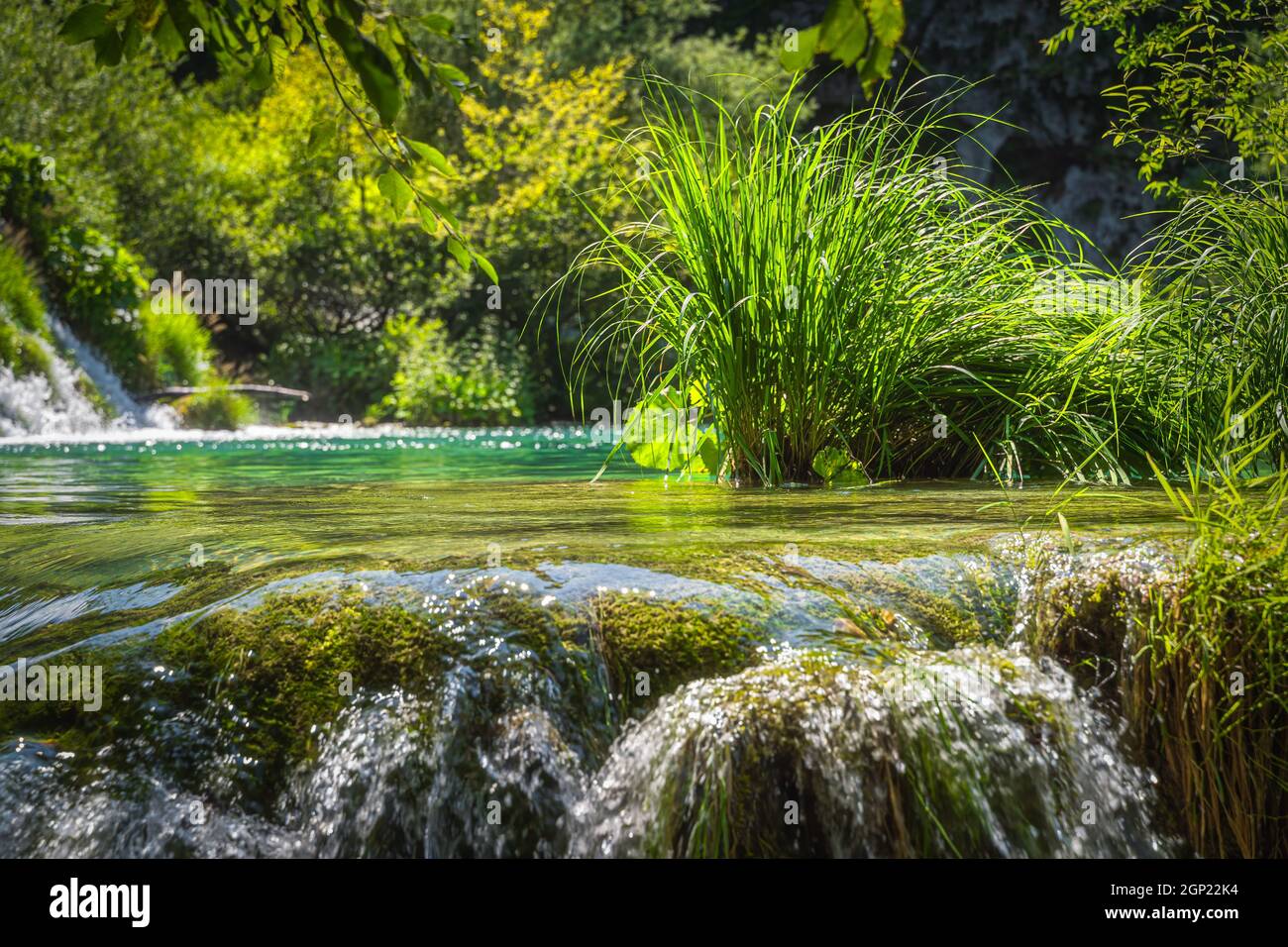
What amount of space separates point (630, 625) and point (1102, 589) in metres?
1.12

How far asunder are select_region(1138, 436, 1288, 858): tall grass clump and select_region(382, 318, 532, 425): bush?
14.9 metres

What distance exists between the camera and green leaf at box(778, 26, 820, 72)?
4.76 feet

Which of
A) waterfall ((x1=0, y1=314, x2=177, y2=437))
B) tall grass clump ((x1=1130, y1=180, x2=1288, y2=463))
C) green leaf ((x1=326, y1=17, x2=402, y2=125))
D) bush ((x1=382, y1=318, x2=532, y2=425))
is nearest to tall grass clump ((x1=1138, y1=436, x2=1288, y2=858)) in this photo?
tall grass clump ((x1=1130, y1=180, x2=1288, y2=463))

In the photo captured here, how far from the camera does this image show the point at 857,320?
4938 mm

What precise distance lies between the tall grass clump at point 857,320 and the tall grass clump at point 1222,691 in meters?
1.88

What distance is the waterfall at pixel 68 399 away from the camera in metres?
12.0

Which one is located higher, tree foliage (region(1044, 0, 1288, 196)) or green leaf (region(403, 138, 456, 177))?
tree foliage (region(1044, 0, 1288, 196))

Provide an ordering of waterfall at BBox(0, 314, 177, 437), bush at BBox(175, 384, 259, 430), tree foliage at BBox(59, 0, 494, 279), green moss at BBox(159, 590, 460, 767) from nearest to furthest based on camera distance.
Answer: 1. tree foliage at BBox(59, 0, 494, 279)
2. green moss at BBox(159, 590, 460, 767)
3. waterfall at BBox(0, 314, 177, 437)
4. bush at BBox(175, 384, 259, 430)

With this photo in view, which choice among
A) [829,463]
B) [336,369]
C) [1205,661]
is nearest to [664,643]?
[1205,661]

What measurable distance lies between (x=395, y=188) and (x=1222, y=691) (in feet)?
6.81

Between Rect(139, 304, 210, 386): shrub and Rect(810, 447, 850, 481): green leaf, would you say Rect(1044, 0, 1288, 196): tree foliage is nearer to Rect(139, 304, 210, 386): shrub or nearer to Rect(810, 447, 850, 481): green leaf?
Rect(810, 447, 850, 481): green leaf

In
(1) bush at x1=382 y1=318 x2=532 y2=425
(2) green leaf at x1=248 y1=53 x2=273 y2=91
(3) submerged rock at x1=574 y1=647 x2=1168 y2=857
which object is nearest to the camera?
(2) green leaf at x1=248 y1=53 x2=273 y2=91

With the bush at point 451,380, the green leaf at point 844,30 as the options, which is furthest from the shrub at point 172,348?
the green leaf at point 844,30

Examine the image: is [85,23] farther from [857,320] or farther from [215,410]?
[215,410]
